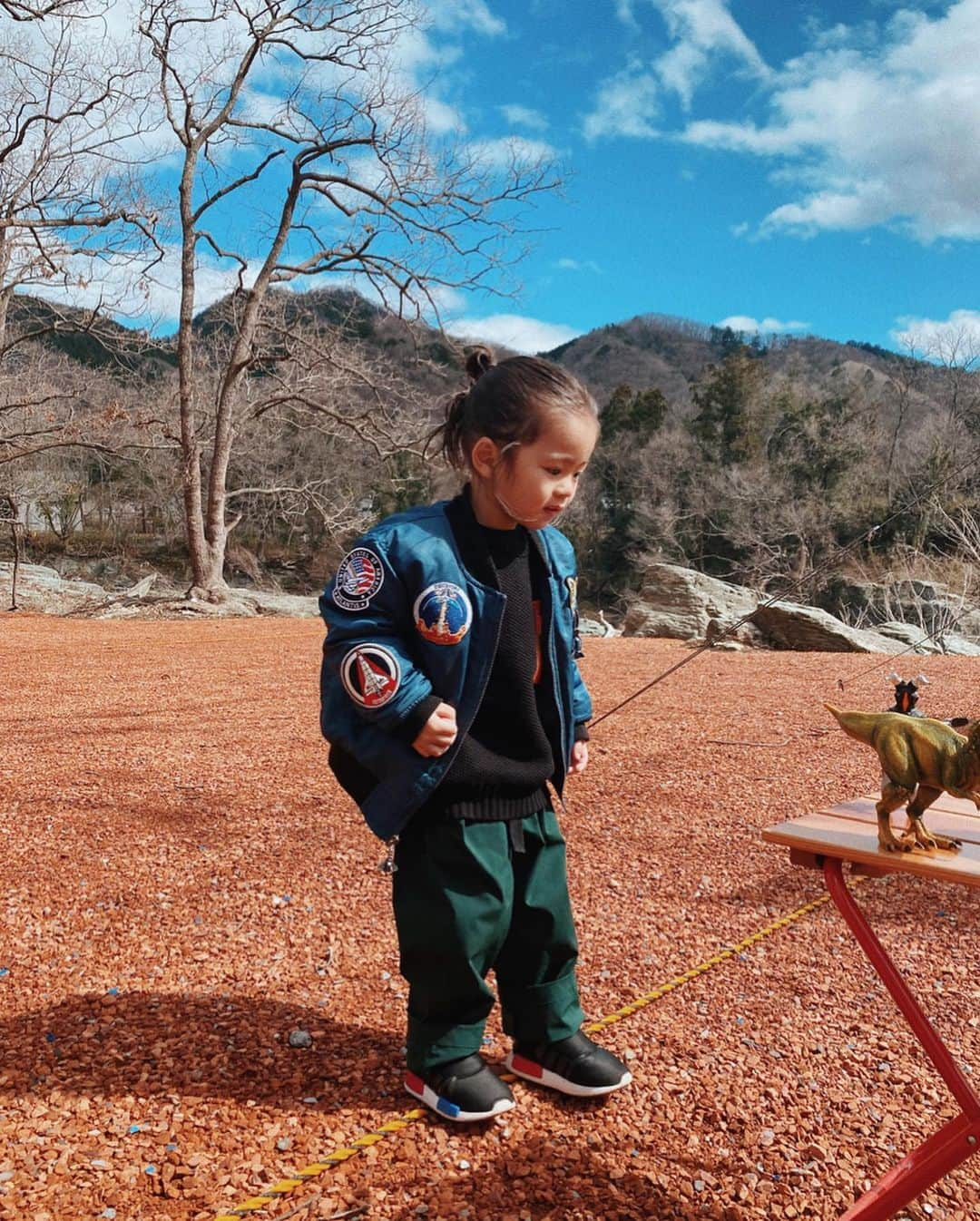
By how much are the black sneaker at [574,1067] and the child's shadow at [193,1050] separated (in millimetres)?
294

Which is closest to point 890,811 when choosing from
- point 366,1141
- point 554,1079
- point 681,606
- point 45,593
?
point 554,1079

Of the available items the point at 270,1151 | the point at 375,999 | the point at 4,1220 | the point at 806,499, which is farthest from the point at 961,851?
the point at 806,499

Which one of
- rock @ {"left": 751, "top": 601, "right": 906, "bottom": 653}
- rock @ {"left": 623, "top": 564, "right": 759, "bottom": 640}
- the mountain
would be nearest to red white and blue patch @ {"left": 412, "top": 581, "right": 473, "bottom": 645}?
rock @ {"left": 751, "top": 601, "right": 906, "bottom": 653}

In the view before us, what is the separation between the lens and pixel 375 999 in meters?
2.42

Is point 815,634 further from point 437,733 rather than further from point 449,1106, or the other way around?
→ point 437,733

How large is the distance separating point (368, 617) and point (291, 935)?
54.8 inches

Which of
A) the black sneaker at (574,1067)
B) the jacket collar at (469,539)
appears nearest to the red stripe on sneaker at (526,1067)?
the black sneaker at (574,1067)

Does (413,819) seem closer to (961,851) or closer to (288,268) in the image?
(961,851)

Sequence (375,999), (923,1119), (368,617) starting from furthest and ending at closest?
1. (375,999)
2. (923,1119)
3. (368,617)

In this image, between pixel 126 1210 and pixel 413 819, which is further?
pixel 413 819

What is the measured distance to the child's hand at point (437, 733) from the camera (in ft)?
5.66

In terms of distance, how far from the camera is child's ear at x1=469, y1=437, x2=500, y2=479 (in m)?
1.88

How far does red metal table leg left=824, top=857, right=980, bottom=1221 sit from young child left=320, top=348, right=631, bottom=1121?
24.3 inches

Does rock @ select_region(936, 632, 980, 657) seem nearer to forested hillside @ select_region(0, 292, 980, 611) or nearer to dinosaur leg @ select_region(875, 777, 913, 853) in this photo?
forested hillside @ select_region(0, 292, 980, 611)
